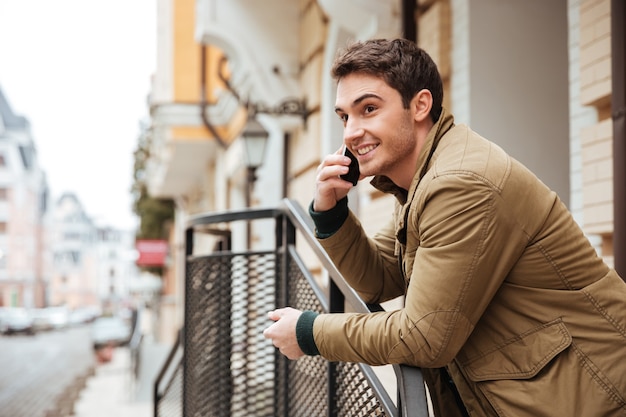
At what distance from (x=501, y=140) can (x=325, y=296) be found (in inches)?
103

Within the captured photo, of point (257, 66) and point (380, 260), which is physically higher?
point (257, 66)

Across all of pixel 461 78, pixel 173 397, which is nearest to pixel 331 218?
pixel 461 78

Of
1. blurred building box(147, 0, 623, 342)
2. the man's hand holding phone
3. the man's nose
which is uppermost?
blurred building box(147, 0, 623, 342)

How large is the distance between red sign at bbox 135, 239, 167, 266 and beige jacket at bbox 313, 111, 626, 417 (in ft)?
94.1

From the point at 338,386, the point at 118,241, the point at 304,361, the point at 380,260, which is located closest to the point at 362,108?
the point at 380,260

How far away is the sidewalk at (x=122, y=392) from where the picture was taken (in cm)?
1427

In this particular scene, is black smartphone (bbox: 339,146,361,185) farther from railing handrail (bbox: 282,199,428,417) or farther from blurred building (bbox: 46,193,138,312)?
blurred building (bbox: 46,193,138,312)

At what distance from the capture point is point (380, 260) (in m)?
2.68

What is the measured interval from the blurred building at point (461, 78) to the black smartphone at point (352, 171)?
167 cm

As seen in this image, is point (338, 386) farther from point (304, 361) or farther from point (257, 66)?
point (257, 66)

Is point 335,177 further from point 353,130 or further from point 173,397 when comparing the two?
point 173,397

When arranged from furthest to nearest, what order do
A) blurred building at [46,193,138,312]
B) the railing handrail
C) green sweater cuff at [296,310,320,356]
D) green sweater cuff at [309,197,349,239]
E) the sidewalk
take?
blurred building at [46,193,138,312]
the sidewalk
green sweater cuff at [309,197,349,239]
green sweater cuff at [296,310,320,356]
the railing handrail

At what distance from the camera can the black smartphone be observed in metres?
2.47

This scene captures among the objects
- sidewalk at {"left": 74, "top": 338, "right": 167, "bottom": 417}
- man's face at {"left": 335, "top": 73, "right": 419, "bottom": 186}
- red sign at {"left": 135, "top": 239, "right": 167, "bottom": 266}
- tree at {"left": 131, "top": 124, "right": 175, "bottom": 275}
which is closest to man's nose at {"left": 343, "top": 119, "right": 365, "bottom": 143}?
man's face at {"left": 335, "top": 73, "right": 419, "bottom": 186}
